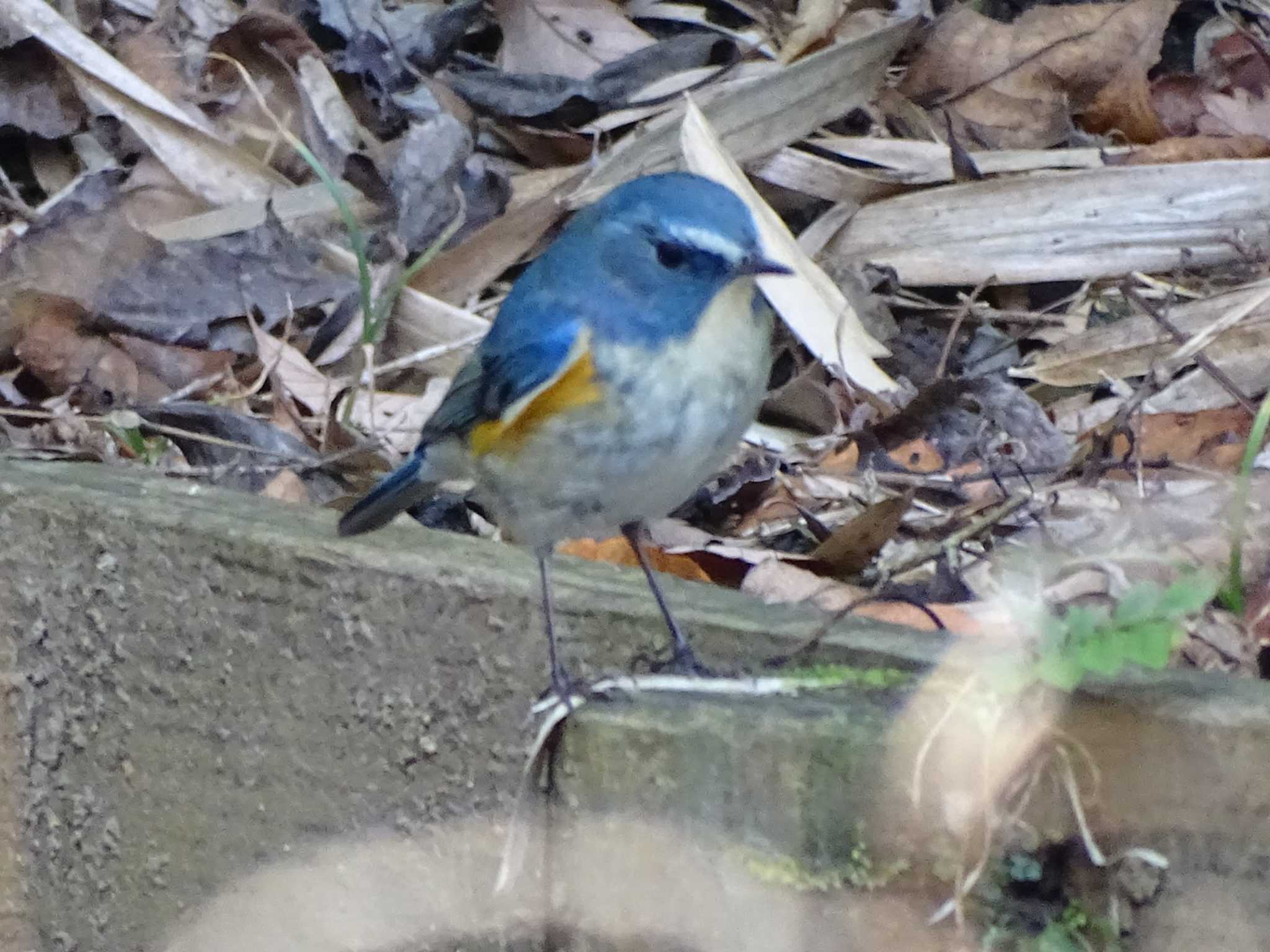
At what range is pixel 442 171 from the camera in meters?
3.41

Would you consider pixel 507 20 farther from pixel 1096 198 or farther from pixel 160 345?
pixel 1096 198

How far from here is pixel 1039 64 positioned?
3.45m

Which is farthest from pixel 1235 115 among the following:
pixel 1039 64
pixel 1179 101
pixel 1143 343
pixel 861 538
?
pixel 861 538

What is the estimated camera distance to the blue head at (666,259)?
1.84m

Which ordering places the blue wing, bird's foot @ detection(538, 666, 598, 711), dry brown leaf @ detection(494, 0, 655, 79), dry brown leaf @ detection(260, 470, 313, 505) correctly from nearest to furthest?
bird's foot @ detection(538, 666, 598, 711)
the blue wing
dry brown leaf @ detection(260, 470, 313, 505)
dry brown leaf @ detection(494, 0, 655, 79)

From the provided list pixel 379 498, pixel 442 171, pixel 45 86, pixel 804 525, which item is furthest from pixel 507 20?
pixel 379 498

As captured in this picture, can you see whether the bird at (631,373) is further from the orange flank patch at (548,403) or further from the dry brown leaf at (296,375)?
the dry brown leaf at (296,375)

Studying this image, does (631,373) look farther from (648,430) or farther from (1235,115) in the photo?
(1235,115)

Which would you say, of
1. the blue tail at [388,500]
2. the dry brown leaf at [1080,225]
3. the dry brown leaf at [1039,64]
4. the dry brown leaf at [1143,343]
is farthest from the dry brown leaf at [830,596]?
the dry brown leaf at [1039,64]

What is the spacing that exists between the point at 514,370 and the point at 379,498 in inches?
11.1

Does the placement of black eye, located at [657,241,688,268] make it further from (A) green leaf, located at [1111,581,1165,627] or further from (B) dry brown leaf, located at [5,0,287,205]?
(B) dry brown leaf, located at [5,0,287,205]

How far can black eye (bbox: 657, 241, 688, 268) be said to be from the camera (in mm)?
1862

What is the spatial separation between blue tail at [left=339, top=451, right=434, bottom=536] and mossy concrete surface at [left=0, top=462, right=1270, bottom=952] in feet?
0.13

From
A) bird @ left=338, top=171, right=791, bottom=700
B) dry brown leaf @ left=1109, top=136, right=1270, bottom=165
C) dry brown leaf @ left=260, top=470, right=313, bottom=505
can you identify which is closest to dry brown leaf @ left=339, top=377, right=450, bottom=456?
dry brown leaf @ left=260, top=470, right=313, bottom=505
